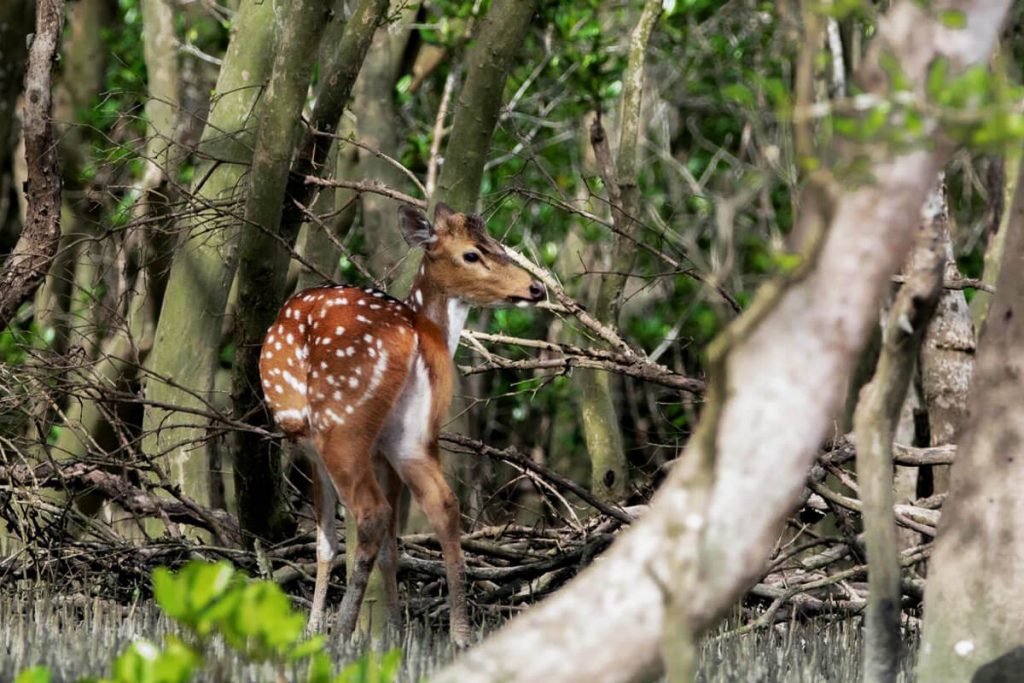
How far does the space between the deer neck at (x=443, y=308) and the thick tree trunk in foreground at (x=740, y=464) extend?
13.6 ft

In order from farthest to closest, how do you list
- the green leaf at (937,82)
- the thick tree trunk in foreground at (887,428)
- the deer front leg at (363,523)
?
the deer front leg at (363,523)
the thick tree trunk in foreground at (887,428)
the green leaf at (937,82)

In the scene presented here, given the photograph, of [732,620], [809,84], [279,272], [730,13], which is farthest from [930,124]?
[730,13]

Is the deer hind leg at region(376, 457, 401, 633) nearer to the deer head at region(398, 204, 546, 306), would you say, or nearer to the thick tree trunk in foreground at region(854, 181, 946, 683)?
the deer head at region(398, 204, 546, 306)

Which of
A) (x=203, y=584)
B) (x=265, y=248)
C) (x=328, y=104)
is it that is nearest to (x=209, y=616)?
(x=203, y=584)

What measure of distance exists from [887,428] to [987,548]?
0.72 m

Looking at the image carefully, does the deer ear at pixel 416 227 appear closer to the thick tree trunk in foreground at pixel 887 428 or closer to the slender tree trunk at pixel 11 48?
the thick tree trunk in foreground at pixel 887 428

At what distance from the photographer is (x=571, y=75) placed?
14.7 m

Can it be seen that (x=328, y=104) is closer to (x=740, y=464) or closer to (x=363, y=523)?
(x=363, y=523)

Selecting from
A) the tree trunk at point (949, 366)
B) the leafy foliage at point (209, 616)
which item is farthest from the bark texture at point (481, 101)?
the leafy foliage at point (209, 616)

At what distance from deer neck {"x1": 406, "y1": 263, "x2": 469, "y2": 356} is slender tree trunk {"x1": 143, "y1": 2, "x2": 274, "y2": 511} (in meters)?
1.52

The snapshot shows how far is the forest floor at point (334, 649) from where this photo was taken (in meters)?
5.12

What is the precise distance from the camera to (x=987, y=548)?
5137mm

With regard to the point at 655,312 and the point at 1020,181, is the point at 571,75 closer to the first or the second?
the point at 655,312

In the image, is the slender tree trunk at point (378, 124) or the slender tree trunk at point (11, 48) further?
the slender tree trunk at point (378, 124)
